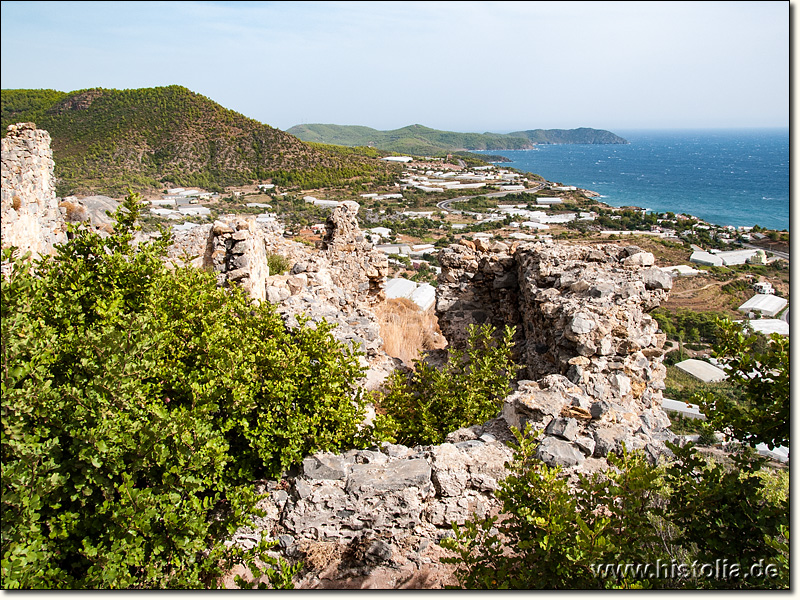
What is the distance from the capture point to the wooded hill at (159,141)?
5853 centimetres

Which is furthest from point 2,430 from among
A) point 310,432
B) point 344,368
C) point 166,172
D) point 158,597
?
point 166,172

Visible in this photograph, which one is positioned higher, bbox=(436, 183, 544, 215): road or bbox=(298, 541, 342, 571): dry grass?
bbox=(436, 183, 544, 215): road

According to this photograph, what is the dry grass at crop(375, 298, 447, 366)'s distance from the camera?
13445mm

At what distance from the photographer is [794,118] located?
3.51 m

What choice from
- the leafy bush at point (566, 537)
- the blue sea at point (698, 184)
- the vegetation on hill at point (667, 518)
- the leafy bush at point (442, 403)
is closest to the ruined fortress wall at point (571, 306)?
the leafy bush at point (442, 403)

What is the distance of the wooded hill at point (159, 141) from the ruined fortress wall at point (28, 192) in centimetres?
4672

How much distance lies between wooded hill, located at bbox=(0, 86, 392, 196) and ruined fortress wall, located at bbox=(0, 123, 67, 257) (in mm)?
46717

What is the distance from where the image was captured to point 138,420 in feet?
11.8

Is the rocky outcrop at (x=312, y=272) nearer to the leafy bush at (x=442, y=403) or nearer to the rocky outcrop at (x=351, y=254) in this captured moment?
the rocky outcrop at (x=351, y=254)

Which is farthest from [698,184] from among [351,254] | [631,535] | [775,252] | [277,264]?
[631,535]

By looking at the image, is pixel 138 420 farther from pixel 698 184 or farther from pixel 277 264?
pixel 698 184

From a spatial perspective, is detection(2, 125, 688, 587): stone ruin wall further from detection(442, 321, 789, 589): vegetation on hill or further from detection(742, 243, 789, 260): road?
detection(742, 243, 789, 260): road

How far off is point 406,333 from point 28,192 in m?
9.80

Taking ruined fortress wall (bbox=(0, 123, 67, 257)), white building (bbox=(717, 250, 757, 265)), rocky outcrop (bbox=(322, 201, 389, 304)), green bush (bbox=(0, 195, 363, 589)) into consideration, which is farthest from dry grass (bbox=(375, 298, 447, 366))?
white building (bbox=(717, 250, 757, 265))
